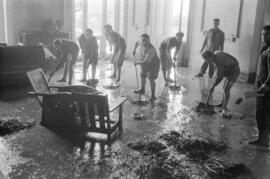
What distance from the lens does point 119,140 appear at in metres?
5.80

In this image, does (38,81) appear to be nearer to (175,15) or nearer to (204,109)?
(204,109)

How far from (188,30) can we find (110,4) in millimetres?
4509

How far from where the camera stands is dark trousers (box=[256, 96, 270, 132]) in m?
5.59

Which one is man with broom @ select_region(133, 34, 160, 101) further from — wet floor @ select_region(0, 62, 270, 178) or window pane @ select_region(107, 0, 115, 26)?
window pane @ select_region(107, 0, 115, 26)

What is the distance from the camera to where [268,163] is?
513cm

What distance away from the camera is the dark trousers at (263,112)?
559cm

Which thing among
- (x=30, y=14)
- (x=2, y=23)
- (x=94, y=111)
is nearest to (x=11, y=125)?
(x=94, y=111)

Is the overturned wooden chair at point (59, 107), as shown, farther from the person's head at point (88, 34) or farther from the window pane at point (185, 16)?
the window pane at point (185, 16)

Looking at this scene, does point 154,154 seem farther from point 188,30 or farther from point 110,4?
point 110,4

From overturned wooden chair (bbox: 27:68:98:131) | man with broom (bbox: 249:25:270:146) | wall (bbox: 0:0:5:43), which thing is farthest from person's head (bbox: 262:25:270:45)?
wall (bbox: 0:0:5:43)

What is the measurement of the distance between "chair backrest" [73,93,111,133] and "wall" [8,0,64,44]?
8.74 m

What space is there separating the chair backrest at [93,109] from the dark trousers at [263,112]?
103 inches

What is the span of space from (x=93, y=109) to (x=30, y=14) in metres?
9.40

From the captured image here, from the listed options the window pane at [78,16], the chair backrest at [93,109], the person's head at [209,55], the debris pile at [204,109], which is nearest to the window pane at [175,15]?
the window pane at [78,16]
